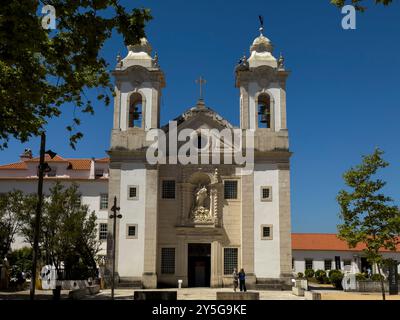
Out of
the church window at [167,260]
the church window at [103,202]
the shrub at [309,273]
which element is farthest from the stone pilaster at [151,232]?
the shrub at [309,273]

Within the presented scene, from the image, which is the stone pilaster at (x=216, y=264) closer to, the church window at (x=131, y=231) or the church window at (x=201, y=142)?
the church window at (x=131, y=231)

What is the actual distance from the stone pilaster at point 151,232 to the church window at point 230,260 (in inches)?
196

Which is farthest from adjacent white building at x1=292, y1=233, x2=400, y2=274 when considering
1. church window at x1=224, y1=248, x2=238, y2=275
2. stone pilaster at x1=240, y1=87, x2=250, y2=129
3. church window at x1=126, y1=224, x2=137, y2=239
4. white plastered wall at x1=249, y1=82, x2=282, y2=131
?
church window at x1=126, y1=224, x2=137, y2=239

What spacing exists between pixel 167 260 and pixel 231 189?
6797 mm

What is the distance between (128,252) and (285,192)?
38.0 ft

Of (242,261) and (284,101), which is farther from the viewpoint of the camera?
(284,101)

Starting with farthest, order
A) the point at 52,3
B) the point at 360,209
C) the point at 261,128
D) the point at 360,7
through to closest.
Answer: the point at 261,128 < the point at 360,209 < the point at 52,3 < the point at 360,7

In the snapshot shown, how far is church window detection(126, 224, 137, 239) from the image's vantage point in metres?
35.1

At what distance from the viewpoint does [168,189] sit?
37.0 metres

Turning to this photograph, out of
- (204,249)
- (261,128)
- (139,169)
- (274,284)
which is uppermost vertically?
(261,128)

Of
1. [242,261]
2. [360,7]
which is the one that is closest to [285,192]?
[242,261]

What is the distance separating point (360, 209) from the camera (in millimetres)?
24484

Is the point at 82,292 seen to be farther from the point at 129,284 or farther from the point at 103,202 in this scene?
the point at 103,202

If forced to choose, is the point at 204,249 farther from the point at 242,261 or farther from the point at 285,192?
the point at 285,192
